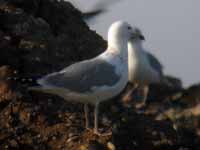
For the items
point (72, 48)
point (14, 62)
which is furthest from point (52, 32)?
point (14, 62)

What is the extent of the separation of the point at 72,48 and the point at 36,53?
0.81 meters

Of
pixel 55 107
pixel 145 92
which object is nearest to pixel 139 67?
pixel 145 92

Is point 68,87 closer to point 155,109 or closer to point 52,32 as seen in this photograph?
point 52,32

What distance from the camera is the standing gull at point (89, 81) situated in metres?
9.38

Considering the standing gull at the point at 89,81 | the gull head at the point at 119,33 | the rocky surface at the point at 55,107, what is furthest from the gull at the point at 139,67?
the standing gull at the point at 89,81

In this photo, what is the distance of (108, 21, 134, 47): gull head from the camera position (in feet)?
34.2

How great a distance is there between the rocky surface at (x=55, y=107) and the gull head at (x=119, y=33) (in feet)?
2.73

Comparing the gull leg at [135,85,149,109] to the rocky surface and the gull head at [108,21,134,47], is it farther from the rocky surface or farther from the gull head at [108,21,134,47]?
the gull head at [108,21,134,47]

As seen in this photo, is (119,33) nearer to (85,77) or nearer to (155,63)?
(85,77)

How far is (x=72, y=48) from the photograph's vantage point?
38.4ft

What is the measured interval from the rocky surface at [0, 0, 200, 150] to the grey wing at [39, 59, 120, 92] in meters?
0.41

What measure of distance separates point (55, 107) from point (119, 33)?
1.26m

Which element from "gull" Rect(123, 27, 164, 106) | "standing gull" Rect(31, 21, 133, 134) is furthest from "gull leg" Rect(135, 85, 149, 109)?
"standing gull" Rect(31, 21, 133, 134)

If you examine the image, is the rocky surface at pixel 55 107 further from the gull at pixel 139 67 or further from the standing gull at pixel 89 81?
the gull at pixel 139 67
